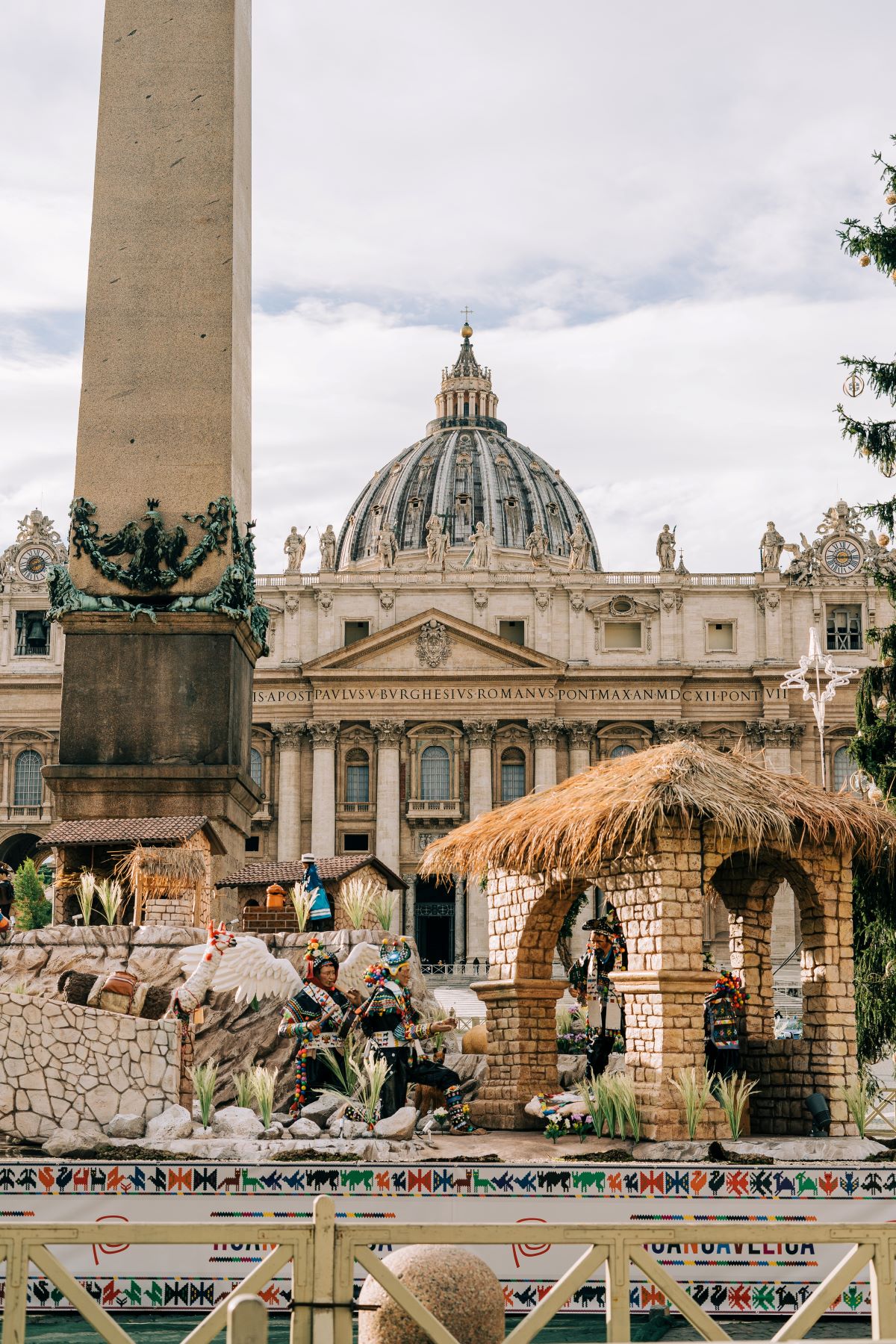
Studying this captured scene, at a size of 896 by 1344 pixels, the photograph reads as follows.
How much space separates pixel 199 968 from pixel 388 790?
52271 mm

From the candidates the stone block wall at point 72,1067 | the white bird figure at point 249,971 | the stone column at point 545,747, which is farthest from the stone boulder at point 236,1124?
the stone column at point 545,747

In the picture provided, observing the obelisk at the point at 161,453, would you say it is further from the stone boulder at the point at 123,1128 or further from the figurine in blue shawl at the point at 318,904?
the stone boulder at the point at 123,1128

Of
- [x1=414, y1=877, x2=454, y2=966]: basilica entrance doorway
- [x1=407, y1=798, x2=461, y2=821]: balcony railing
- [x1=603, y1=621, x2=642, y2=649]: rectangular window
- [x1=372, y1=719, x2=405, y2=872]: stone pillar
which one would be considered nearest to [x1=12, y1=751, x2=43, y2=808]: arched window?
[x1=372, y1=719, x2=405, y2=872]: stone pillar

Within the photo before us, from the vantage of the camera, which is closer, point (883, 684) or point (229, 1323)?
point (229, 1323)

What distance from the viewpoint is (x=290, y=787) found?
220 ft

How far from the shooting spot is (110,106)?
647 inches

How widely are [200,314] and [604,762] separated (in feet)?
18.6

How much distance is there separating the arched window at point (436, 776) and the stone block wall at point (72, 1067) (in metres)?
54.4

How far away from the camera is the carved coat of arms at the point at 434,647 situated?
66000 millimetres

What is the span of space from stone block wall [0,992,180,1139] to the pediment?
5323 cm

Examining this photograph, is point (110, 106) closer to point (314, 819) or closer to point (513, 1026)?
point (513, 1026)

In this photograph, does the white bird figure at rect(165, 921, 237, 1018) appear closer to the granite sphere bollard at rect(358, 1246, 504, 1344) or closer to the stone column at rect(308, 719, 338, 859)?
the granite sphere bollard at rect(358, 1246, 504, 1344)

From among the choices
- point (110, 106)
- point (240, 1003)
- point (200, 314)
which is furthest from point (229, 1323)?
point (110, 106)

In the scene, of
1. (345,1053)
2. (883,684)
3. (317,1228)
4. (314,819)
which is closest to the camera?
(317,1228)
